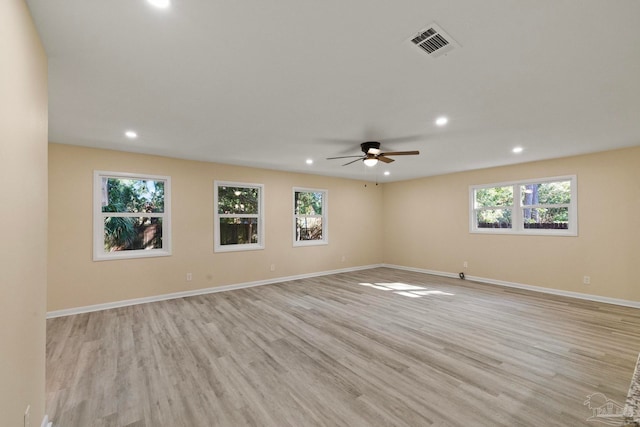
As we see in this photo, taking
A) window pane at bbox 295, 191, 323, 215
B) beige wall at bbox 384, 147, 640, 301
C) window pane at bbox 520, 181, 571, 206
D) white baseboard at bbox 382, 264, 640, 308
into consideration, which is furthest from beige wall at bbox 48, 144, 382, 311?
window pane at bbox 520, 181, 571, 206

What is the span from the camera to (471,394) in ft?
6.96

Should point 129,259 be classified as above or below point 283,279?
above

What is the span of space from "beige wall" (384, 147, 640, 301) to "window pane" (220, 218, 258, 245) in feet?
13.6

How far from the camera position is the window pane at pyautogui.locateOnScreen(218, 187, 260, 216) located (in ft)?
18.3

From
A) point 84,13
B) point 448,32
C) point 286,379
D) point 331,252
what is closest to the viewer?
point 84,13

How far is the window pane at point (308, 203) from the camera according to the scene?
264 inches

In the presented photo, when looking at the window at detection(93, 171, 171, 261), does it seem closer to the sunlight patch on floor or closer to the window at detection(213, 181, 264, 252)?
the window at detection(213, 181, 264, 252)

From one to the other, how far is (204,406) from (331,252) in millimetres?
5213

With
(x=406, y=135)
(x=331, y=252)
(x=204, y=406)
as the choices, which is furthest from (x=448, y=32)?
(x=331, y=252)

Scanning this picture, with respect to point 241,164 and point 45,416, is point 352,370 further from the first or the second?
point 241,164

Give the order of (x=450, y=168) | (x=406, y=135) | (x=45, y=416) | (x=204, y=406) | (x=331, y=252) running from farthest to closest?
(x=331, y=252) → (x=450, y=168) → (x=406, y=135) → (x=204, y=406) → (x=45, y=416)

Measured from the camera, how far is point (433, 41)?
178cm

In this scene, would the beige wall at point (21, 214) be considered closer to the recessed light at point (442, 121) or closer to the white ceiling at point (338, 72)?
the white ceiling at point (338, 72)

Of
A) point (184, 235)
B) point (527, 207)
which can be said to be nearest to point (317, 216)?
point (184, 235)
